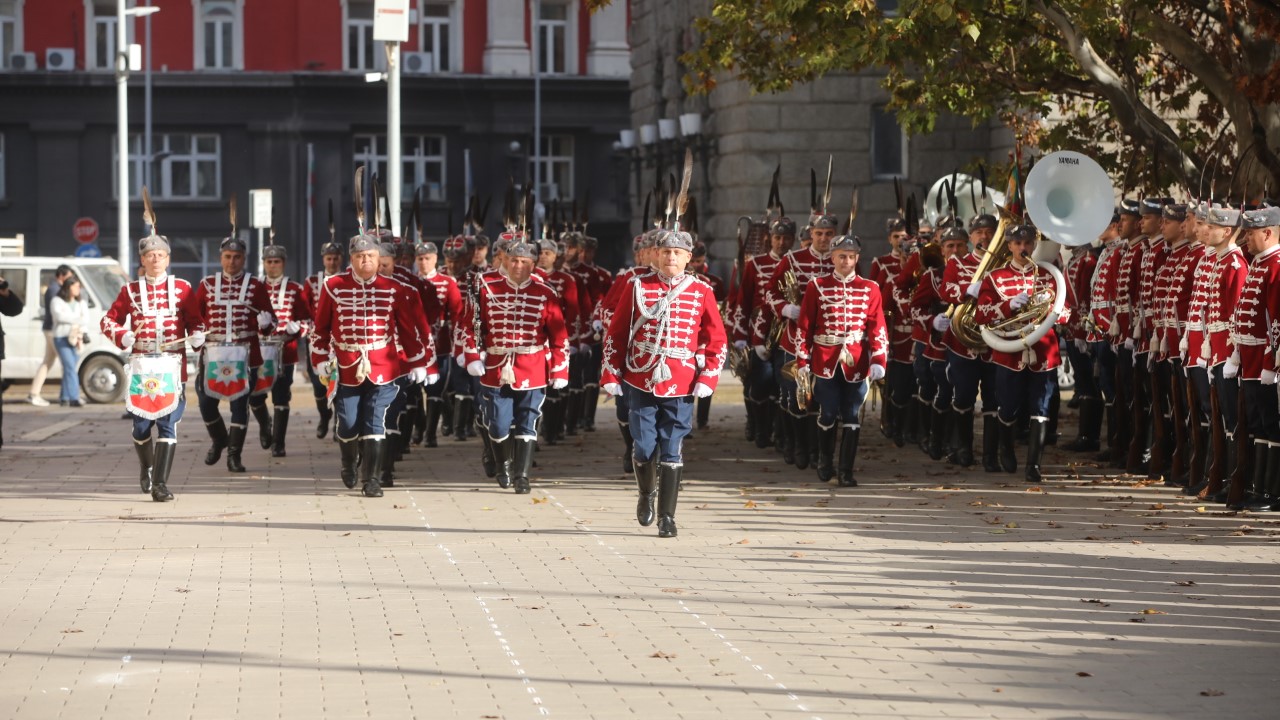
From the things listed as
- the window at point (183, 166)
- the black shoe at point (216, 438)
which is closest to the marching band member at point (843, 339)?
the black shoe at point (216, 438)

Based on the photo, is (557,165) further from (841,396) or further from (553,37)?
(841,396)

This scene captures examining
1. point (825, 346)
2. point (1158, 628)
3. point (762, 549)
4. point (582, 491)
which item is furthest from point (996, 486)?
point (1158, 628)

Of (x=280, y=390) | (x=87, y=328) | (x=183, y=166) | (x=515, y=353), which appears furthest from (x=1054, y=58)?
(x=183, y=166)

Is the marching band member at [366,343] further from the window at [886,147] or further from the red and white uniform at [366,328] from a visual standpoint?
the window at [886,147]

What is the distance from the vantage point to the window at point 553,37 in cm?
5622

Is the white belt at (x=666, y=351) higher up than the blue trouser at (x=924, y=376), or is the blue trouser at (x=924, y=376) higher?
the white belt at (x=666, y=351)

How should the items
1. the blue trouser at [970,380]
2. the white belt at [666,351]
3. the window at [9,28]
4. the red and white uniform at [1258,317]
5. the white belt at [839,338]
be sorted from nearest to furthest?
the white belt at [666,351] → the red and white uniform at [1258,317] → the white belt at [839,338] → the blue trouser at [970,380] → the window at [9,28]

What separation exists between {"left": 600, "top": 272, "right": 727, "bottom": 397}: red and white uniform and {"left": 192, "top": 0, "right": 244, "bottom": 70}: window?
4327 cm

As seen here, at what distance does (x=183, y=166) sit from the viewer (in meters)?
54.5

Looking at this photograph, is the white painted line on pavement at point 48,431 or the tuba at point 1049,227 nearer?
the tuba at point 1049,227

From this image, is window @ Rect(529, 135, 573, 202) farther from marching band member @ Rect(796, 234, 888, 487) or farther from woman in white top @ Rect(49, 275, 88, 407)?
marching band member @ Rect(796, 234, 888, 487)

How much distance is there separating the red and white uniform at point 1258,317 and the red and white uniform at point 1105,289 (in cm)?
306

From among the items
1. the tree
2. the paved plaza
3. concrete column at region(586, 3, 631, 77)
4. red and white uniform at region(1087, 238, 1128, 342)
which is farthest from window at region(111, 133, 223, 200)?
red and white uniform at region(1087, 238, 1128, 342)

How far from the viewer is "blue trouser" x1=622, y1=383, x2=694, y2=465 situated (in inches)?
504
